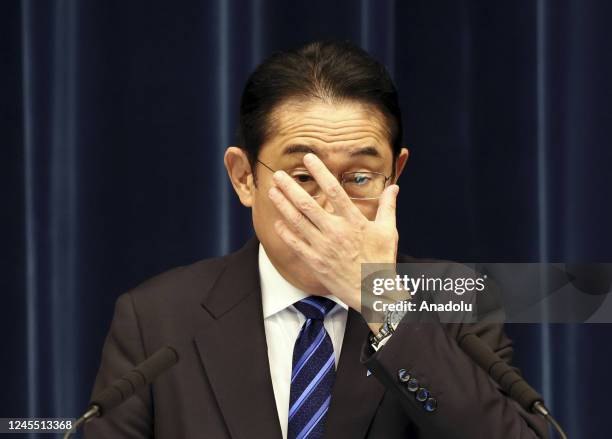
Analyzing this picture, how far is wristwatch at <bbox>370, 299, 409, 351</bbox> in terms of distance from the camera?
4.25 feet

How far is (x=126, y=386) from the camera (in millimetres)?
1115

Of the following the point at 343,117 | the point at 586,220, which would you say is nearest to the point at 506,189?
the point at 586,220

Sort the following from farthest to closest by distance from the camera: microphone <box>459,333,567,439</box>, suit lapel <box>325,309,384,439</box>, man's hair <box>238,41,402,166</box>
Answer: man's hair <box>238,41,402,166</box> → suit lapel <box>325,309,384,439</box> → microphone <box>459,333,567,439</box>

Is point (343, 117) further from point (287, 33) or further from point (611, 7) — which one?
point (611, 7)

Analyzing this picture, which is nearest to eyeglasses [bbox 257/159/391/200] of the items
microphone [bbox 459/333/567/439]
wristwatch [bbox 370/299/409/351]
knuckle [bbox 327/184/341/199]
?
knuckle [bbox 327/184/341/199]

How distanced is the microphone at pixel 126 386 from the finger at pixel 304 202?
0.96 feet

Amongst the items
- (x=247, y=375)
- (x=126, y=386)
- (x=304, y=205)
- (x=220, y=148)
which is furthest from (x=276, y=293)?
(x=220, y=148)

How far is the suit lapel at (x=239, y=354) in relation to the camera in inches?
55.8

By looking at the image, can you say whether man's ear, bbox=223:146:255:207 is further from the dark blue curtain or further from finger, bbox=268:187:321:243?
the dark blue curtain

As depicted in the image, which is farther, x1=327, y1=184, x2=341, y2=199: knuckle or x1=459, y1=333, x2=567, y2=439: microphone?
x1=327, y1=184, x2=341, y2=199: knuckle

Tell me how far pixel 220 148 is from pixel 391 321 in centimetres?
92

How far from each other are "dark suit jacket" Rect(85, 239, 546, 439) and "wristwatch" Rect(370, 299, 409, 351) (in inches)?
0.5

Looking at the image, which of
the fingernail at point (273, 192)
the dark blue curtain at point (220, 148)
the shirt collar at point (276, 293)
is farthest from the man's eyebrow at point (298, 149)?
the dark blue curtain at point (220, 148)

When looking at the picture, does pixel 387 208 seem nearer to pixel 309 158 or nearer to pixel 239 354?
pixel 309 158
